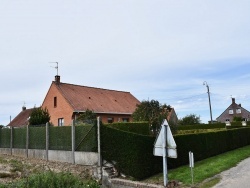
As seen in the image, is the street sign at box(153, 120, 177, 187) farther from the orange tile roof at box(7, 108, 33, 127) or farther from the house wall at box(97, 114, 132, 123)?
the orange tile roof at box(7, 108, 33, 127)

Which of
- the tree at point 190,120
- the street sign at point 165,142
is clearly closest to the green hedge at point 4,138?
the street sign at point 165,142

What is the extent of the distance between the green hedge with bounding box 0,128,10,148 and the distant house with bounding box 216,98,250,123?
7249cm

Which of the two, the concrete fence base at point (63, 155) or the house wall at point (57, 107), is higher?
the house wall at point (57, 107)

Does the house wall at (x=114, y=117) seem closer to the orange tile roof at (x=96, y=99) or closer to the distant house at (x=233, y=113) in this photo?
the orange tile roof at (x=96, y=99)

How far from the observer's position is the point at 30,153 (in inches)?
734

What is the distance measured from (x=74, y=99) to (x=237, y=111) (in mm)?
63692

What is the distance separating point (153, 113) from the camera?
2162 centimetres

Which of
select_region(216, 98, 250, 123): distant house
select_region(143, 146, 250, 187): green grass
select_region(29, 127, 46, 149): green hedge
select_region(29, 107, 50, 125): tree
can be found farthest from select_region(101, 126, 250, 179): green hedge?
select_region(216, 98, 250, 123): distant house

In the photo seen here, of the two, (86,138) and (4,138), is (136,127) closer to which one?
(86,138)

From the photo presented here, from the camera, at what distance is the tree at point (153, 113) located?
839 inches

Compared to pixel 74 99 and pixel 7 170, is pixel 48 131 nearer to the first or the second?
pixel 7 170

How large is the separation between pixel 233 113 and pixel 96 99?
194 feet

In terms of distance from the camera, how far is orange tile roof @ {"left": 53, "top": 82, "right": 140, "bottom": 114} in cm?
3522

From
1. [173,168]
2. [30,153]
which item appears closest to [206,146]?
[173,168]
